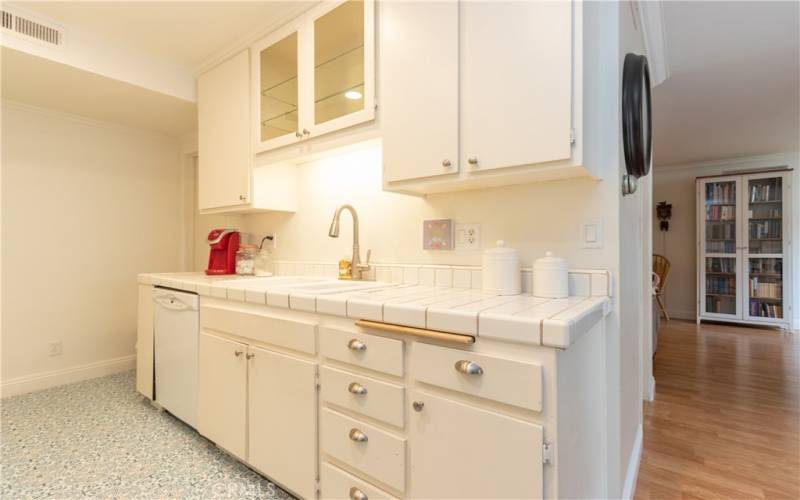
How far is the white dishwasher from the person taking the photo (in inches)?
79.0

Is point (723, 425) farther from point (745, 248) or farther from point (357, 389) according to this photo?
point (745, 248)

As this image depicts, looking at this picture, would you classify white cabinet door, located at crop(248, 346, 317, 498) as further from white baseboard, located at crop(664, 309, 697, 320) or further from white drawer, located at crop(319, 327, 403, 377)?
white baseboard, located at crop(664, 309, 697, 320)

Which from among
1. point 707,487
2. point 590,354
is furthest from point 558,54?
point 707,487

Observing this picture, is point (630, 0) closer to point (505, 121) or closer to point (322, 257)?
point (505, 121)

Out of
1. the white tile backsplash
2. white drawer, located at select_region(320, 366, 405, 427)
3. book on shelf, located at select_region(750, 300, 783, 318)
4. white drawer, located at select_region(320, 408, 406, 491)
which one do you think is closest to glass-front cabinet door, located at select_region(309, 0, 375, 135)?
the white tile backsplash

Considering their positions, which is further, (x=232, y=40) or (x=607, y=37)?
(x=232, y=40)

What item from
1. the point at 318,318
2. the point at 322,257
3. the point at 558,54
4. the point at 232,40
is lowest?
the point at 318,318

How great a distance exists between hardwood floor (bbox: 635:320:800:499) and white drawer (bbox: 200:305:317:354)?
1.60 metres

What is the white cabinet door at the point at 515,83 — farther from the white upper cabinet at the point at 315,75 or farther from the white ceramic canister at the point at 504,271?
the white upper cabinet at the point at 315,75

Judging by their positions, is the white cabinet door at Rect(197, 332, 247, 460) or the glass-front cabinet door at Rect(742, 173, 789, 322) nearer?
the white cabinet door at Rect(197, 332, 247, 460)

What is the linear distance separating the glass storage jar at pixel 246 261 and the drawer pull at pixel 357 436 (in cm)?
166

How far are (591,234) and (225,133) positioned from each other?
2240mm

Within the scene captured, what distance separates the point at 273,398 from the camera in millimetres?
1564

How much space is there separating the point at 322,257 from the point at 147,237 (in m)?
2.10
